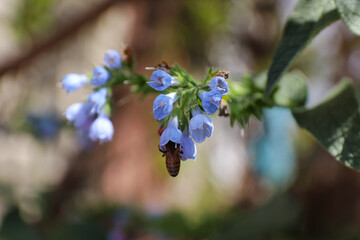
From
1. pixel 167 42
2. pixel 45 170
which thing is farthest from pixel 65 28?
pixel 45 170

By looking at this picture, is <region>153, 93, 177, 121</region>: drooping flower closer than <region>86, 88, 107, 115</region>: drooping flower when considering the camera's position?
Yes

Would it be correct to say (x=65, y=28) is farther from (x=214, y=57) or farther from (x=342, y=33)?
(x=342, y=33)

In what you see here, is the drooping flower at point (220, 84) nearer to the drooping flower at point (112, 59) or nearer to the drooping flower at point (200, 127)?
the drooping flower at point (200, 127)

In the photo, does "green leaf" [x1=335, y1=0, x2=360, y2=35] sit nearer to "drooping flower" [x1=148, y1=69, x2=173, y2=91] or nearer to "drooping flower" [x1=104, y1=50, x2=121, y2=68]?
"drooping flower" [x1=148, y1=69, x2=173, y2=91]

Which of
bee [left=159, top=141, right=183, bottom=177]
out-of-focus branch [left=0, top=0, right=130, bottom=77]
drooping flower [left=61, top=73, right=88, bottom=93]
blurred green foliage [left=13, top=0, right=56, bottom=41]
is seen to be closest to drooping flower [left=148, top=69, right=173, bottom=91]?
bee [left=159, top=141, right=183, bottom=177]

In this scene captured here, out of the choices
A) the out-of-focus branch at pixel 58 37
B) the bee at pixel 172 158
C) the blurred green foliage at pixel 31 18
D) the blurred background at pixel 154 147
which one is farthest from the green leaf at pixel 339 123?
the blurred green foliage at pixel 31 18

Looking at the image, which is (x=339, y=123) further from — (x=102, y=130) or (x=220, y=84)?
(x=102, y=130)

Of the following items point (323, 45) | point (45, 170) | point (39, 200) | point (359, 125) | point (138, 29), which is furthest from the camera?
point (45, 170)
